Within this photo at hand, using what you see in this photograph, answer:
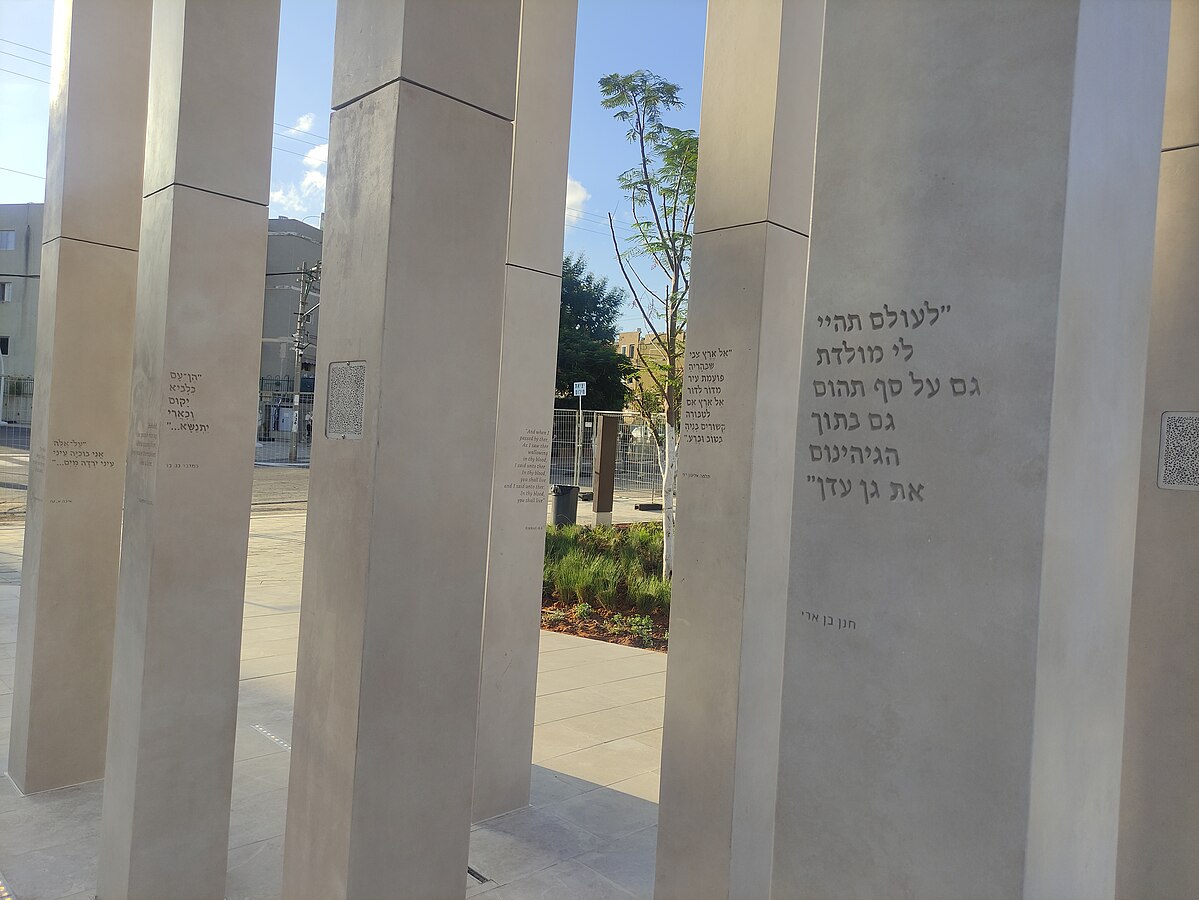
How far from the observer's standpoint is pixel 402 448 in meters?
2.72

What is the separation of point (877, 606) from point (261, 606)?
9530 millimetres

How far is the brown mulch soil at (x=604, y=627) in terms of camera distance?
30.5ft

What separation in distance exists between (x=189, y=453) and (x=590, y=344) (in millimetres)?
36585

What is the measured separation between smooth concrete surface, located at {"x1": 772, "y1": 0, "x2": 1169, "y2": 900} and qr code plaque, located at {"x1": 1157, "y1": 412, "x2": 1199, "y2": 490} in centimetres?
141

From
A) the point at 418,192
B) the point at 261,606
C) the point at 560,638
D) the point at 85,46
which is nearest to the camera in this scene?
the point at 418,192

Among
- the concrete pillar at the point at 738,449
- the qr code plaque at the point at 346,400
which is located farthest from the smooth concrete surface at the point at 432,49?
the concrete pillar at the point at 738,449

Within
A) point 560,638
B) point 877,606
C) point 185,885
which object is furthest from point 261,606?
point 877,606

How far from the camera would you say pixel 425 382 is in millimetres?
2760

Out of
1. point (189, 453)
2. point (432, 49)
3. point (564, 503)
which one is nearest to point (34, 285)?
point (564, 503)

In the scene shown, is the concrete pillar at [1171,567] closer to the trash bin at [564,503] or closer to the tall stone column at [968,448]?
the tall stone column at [968,448]

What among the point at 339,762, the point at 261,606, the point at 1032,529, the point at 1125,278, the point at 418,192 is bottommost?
the point at 261,606

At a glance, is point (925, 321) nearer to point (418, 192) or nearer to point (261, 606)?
point (418, 192)

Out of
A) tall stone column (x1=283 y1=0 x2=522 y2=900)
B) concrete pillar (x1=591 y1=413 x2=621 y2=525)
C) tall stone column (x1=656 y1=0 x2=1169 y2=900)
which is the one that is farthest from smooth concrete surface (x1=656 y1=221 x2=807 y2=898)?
concrete pillar (x1=591 y1=413 x2=621 y2=525)

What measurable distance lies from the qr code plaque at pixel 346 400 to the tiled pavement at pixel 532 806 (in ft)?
4.91
